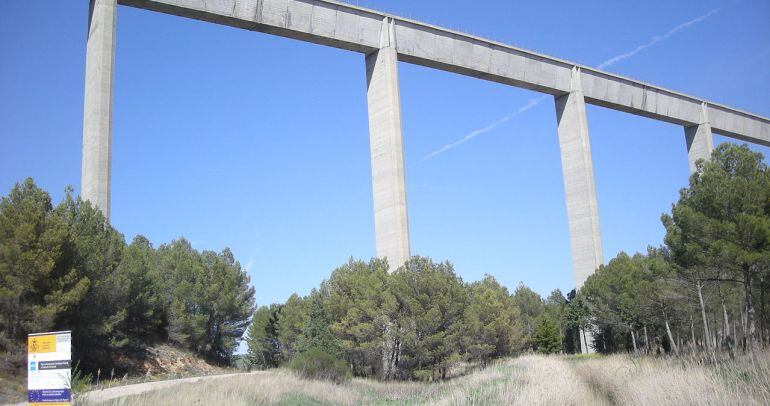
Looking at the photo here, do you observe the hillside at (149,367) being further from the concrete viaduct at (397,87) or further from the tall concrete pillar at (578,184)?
the tall concrete pillar at (578,184)

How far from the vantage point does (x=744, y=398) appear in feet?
30.9

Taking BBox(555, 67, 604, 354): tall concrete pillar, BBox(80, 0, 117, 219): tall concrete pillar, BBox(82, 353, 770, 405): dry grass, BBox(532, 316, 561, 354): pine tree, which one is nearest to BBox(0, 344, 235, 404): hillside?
BBox(82, 353, 770, 405): dry grass

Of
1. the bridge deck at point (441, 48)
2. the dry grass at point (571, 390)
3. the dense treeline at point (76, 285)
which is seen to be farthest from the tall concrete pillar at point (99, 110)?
the dry grass at point (571, 390)

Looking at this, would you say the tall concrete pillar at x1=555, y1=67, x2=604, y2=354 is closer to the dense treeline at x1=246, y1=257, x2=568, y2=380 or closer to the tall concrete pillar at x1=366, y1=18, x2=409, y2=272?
the dense treeline at x1=246, y1=257, x2=568, y2=380

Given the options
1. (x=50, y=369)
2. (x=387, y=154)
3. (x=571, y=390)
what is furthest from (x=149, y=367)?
(x=571, y=390)

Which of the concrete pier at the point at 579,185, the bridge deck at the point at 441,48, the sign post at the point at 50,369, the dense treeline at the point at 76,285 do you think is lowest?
the sign post at the point at 50,369

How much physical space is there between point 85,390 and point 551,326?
47.7 metres

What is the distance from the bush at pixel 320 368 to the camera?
23.6 metres

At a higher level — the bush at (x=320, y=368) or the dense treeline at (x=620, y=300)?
the dense treeline at (x=620, y=300)

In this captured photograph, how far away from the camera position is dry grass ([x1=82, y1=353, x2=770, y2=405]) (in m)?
10.2

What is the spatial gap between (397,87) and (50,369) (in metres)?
23.5

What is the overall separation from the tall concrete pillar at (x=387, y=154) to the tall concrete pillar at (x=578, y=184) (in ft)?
40.2

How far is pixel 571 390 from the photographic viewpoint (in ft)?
45.3

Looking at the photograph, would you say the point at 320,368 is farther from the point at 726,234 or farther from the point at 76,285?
the point at 726,234
